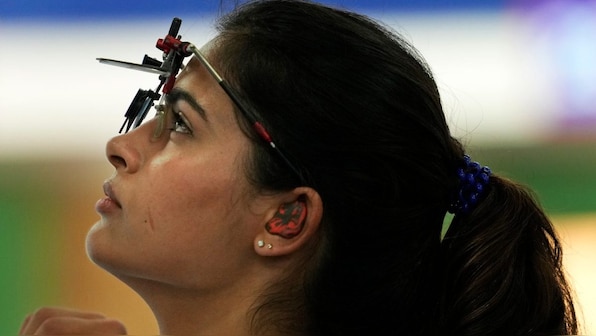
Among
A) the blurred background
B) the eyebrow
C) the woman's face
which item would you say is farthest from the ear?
the blurred background

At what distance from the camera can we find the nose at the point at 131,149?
1.10 metres

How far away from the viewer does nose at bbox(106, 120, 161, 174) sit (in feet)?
3.61

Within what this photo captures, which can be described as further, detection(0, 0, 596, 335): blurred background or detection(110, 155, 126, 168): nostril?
detection(0, 0, 596, 335): blurred background

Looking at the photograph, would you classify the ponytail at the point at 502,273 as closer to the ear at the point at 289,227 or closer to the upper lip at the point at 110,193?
the ear at the point at 289,227

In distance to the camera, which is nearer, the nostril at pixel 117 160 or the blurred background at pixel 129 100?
the nostril at pixel 117 160

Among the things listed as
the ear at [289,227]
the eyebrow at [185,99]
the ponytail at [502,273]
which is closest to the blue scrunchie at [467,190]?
the ponytail at [502,273]

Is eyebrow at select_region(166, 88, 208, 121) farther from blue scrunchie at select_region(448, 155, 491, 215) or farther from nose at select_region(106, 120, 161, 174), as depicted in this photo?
blue scrunchie at select_region(448, 155, 491, 215)

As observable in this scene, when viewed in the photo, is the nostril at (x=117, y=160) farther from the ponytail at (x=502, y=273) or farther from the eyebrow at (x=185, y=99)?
the ponytail at (x=502, y=273)

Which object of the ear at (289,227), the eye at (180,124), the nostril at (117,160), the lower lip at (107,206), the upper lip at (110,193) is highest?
the eye at (180,124)

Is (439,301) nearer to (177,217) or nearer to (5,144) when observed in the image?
(177,217)

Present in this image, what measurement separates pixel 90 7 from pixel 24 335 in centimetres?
113

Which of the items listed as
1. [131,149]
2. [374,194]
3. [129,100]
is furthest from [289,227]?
[129,100]

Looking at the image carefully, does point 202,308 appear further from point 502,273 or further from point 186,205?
point 502,273

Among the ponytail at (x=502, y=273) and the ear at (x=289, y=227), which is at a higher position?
the ear at (x=289, y=227)
